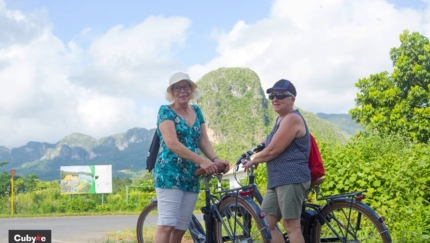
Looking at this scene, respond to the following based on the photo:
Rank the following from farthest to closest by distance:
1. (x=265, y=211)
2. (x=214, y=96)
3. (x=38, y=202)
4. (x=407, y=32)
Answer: (x=214, y=96), (x=407, y=32), (x=38, y=202), (x=265, y=211)

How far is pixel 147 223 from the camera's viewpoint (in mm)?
7043

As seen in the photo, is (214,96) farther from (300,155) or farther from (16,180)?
(300,155)

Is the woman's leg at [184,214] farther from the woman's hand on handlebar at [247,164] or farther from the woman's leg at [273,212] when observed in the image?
the woman's leg at [273,212]

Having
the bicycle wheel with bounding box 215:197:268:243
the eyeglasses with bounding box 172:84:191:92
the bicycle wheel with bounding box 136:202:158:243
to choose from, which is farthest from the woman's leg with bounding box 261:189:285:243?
the bicycle wheel with bounding box 136:202:158:243

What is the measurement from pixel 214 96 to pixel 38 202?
249ft

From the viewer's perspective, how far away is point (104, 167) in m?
30.9

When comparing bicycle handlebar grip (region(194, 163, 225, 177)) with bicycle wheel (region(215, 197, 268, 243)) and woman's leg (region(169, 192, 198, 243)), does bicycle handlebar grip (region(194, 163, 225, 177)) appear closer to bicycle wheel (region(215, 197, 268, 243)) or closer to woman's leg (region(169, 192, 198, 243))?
woman's leg (region(169, 192, 198, 243))

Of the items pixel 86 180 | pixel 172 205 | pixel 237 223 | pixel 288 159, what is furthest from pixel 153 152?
pixel 86 180

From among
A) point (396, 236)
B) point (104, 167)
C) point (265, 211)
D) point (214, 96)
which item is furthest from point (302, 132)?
point (214, 96)

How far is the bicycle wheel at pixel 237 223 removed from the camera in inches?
206

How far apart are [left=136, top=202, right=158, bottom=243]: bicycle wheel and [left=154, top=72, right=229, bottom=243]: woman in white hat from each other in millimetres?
1595

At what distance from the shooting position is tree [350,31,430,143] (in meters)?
27.7

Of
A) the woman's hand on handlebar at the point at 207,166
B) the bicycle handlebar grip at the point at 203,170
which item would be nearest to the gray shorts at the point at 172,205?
the bicycle handlebar grip at the point at 203,170

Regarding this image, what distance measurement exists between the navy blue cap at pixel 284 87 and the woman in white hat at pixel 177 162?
0.67 metres
